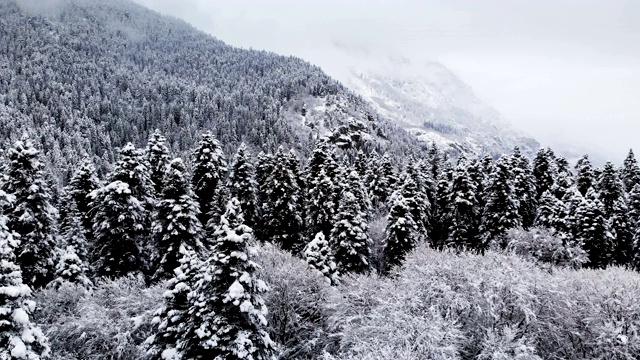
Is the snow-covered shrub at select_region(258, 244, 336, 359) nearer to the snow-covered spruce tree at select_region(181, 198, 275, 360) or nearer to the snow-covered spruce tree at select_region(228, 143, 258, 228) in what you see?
the snow-covered spruce tree at select_region(181, 198, 275, 360)

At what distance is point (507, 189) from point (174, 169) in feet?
126

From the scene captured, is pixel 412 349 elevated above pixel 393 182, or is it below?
below

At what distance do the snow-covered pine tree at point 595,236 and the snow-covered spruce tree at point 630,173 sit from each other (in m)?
29.0

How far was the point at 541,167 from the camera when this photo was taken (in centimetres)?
7038

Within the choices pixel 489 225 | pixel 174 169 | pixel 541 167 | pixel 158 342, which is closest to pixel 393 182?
pixel 489 225

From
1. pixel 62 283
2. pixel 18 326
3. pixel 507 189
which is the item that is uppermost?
pixel 507 189

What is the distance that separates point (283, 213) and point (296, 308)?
1932cm

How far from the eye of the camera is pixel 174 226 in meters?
33.8

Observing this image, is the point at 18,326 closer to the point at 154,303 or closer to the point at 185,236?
the point at 154,303

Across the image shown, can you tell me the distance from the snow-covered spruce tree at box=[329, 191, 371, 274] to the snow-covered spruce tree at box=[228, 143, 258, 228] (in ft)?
34.4

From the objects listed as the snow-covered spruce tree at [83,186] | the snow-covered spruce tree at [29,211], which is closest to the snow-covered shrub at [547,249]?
the snow-covered spruce tree at [29,211]

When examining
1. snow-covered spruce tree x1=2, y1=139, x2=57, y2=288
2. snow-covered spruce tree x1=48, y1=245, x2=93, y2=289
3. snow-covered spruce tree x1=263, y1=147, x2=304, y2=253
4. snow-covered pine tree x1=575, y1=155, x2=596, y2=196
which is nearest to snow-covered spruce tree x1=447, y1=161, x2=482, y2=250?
snow-covered spruce tree x1=263, y1=147, x2=304, y2=253

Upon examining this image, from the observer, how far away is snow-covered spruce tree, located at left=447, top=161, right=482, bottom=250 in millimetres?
53594

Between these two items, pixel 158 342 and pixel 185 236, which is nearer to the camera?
pixel 158 342
